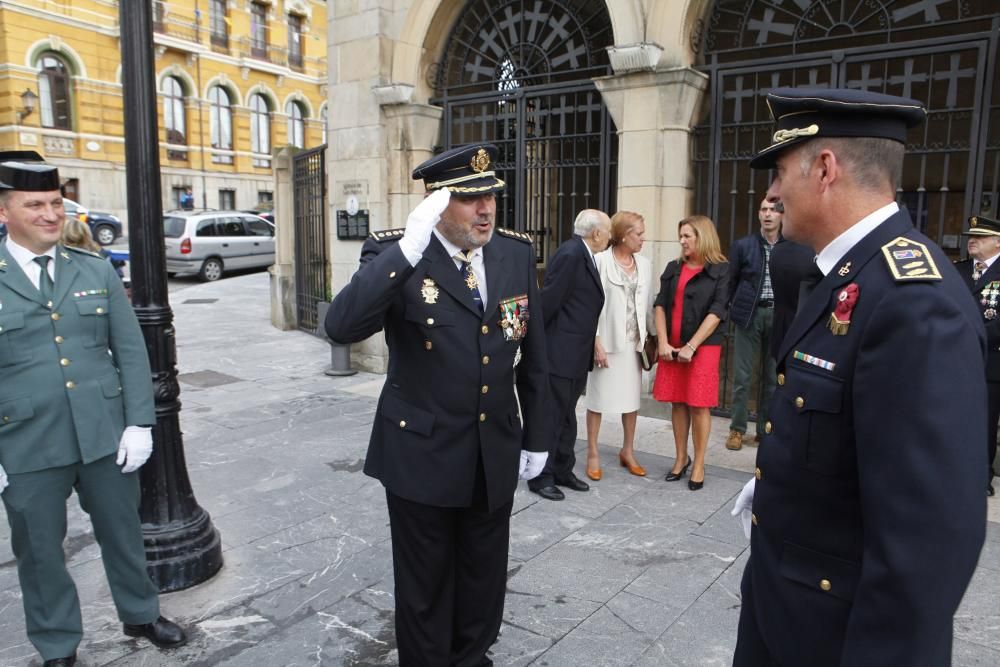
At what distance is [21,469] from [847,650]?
2.94 metres

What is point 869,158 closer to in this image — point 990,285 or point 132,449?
point 132,449

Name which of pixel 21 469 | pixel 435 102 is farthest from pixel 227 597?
pixel 435 102

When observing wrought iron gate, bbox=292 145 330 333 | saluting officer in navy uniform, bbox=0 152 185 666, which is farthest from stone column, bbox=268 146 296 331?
saluting officer in navy uniform, bbox=0 152 185 666

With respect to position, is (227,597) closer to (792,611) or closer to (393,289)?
(393,289)

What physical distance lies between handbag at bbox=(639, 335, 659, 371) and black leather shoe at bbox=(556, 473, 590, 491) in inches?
38.5

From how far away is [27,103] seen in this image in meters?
29.4

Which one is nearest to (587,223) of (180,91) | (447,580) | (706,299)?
(706,299)

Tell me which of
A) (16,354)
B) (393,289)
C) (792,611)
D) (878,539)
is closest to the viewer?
(878,539)

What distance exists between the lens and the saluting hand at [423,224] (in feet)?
8.36

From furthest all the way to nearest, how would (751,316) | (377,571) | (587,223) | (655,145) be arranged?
(655,145) → (751,316) → (587,223) → (377,571)

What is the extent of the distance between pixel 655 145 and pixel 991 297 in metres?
2.95

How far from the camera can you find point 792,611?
172cm

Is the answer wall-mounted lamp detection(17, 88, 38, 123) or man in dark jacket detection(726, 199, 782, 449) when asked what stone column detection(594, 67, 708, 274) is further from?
wall-mounted lamp detection(17, 88, 38, 123)

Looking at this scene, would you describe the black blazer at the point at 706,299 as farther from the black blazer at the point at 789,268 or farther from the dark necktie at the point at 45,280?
the dark necktie at the point at 45,280
